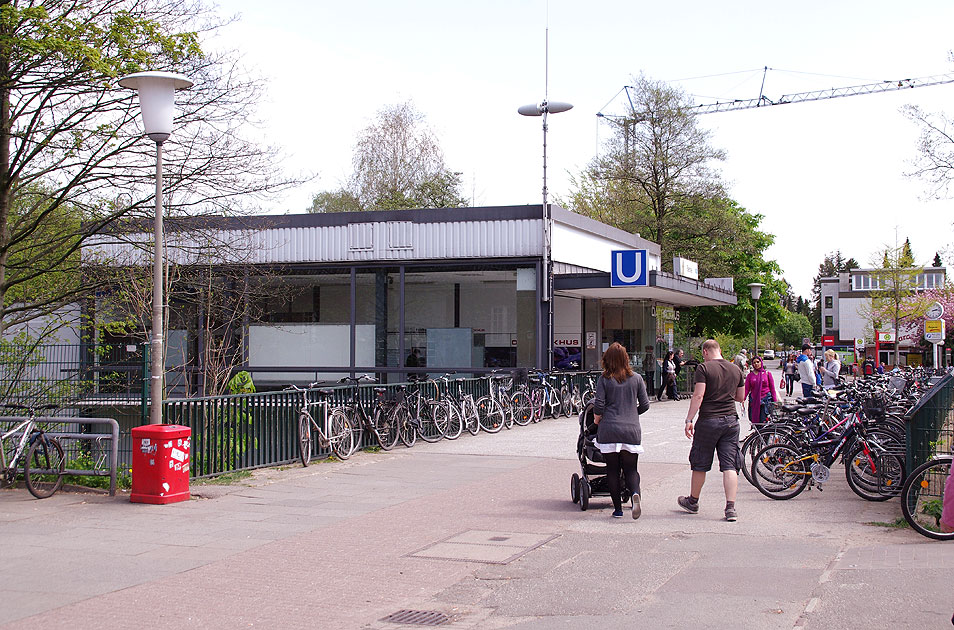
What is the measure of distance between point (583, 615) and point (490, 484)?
5.73 metres

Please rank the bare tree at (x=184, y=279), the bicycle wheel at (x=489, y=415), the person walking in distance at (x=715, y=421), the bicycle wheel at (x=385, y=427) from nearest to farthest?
1. the person walking in distance at (x=715, y=421)
2. the bicycle wheel at (x=385, y=427)
3. the bare tree at (x=184, y=279)
4. the bicycle wheel at (x=489, y=415)

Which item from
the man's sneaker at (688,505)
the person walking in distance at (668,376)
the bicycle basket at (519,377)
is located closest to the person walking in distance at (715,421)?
the man's sneaker at (688,505)

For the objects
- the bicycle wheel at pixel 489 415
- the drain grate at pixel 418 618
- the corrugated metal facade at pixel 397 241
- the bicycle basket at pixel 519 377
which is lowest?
the drain grate at pixel 418 618

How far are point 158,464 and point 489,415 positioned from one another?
9.90 meters

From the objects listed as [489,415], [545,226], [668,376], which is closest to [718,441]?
[489,415]

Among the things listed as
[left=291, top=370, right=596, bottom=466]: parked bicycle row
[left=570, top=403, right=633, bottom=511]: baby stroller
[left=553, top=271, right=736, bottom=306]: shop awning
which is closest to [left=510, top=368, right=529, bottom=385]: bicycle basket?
[left=291, top=370, right=596, bottom=466]: parked bicycle row

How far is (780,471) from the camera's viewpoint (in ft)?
33.2

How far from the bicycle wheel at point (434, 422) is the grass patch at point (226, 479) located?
195 inches

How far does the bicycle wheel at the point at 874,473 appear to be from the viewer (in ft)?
31.7

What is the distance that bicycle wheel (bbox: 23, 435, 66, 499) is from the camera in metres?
10.4

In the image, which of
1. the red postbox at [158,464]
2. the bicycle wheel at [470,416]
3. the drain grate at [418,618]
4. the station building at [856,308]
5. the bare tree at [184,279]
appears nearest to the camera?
the drain grate at [418,618]

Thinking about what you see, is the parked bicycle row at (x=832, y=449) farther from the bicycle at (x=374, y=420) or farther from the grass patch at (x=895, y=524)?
the bicycle at (x=374, y=420)

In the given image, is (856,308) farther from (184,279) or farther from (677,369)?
(184,279)

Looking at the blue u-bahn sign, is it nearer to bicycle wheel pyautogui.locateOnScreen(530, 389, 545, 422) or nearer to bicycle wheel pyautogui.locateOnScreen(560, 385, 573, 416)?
bicycle wheel pyautogui.locateOnScreen(560, 385, 573, 416)
